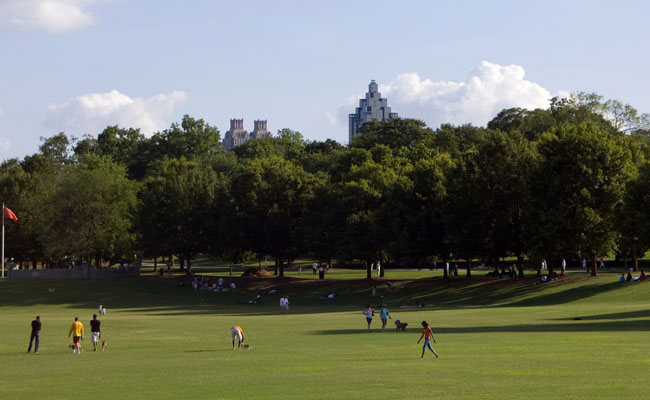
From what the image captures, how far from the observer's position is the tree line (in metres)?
72.8

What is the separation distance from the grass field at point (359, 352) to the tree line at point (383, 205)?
616 centimetres

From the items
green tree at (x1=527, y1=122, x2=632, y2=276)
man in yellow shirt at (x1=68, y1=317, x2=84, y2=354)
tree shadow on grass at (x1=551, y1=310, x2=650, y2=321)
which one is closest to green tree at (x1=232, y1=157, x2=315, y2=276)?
green tree at (x1=527, y1=122, x2=632, y2=276)

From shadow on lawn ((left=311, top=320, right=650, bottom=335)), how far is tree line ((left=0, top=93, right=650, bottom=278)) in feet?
61.6

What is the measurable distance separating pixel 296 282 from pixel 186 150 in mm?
105665

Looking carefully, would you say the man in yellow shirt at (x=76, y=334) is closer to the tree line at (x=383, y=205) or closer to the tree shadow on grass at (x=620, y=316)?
the tree shadow on grass at (x=620, y=316)

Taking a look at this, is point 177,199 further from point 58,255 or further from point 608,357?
point 608,357

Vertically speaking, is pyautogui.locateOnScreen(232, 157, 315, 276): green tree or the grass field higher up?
pyautogui.locateOnScreen(232, 157, 315, 276): green tree

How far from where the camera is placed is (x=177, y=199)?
103062 mm

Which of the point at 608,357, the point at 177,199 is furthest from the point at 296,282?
the point at 608,357

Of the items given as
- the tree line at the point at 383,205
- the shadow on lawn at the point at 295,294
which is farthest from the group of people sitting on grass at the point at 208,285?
the tree line at the point at 383,205

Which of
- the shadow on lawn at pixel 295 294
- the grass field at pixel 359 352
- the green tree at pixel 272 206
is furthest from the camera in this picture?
the green tree at pixel 272 206

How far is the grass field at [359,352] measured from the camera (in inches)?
967

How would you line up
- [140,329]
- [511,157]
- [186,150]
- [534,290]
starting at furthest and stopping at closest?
1. [186,150]
2. [511,157]
3. [534,290]
4. [140,329]

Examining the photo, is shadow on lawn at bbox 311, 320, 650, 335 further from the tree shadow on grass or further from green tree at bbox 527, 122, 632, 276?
green tree at bbox 527, 122, 632, 276
